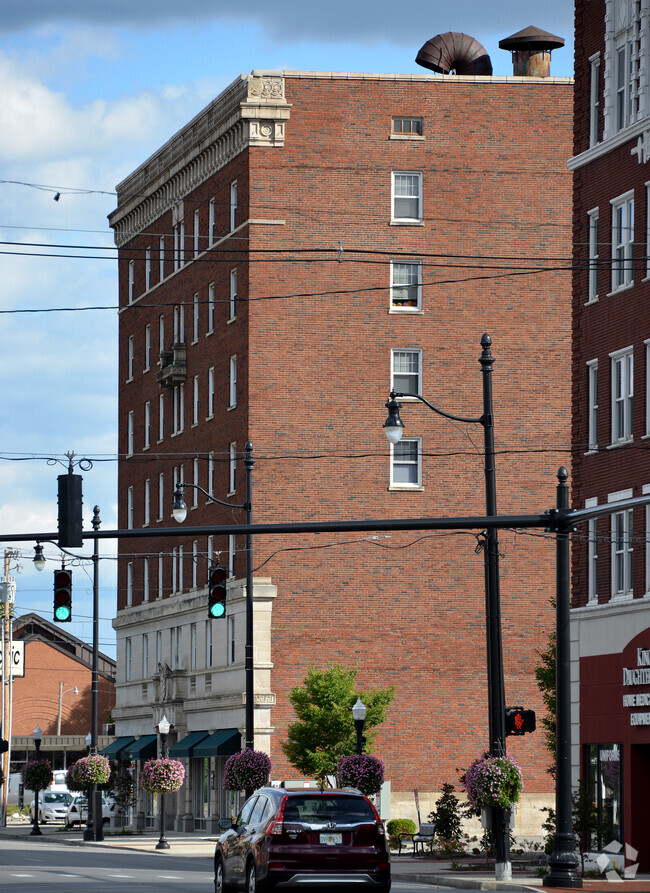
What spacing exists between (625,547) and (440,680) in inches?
904

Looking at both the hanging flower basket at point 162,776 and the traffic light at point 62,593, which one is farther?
the hanging flower basket at point 162,776

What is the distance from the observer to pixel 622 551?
38750 mm

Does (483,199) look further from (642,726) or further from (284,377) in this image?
(642,726)

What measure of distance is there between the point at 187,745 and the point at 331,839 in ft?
141

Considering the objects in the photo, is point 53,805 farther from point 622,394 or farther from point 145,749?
point 622,394

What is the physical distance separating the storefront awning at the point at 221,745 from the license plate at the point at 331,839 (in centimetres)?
3741

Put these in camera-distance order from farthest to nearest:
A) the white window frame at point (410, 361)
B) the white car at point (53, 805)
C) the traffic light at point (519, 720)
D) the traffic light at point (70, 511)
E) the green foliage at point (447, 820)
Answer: the white car at point (53, 805) < the white window frame at point (410, 361) < the green foliage at point (447, 820) < the traffic light at point (519, 720) < the traffic light at point (70, 511)

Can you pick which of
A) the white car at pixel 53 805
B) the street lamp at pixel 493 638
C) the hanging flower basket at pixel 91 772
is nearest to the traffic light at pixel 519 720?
the street lamp at pixel 493 638

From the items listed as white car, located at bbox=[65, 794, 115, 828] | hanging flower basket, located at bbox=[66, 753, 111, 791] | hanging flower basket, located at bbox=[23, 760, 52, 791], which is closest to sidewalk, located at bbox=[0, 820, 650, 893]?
hanging flower basket, located at bbox=[66, 753, 111, 791]

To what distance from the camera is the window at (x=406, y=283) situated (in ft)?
204

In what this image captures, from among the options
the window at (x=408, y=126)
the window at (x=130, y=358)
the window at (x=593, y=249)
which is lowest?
the window at (x=593, y=249)

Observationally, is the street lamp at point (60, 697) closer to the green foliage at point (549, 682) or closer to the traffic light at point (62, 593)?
the green foliage at point (549, 682)

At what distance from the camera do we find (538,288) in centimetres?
6288

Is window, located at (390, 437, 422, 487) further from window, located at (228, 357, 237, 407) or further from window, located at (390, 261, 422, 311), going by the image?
window, located at (228, 357, 237, 407)
